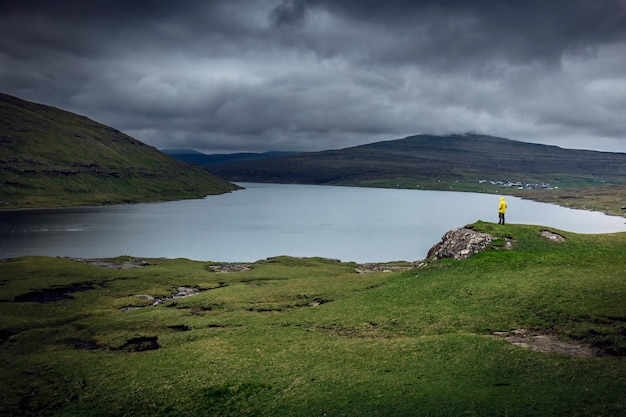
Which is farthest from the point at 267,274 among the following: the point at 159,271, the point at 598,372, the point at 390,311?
the point at 598,372

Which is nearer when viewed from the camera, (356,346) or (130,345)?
(356,346)

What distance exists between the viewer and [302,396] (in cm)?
2730

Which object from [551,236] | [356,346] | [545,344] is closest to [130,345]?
[356,346]

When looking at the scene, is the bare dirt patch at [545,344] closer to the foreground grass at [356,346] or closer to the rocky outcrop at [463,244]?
the foreground grass at [356,346]

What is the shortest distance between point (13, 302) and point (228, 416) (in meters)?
47.9

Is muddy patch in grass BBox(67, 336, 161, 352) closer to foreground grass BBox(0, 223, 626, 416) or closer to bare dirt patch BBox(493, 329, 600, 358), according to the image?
foreground grass BBox(0, 223, 626, 416)

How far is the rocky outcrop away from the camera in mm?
52719

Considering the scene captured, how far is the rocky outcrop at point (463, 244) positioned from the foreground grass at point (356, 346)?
69.2 inches

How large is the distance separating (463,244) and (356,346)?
979 inches

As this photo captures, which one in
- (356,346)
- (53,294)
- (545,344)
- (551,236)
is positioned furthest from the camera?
(53,294)

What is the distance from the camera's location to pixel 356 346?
3550 centimetres

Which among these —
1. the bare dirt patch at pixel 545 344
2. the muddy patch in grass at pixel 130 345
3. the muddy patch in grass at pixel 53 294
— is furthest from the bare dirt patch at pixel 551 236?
the muddy patch in grass at pixel 53 294

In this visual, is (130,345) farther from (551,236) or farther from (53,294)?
(551,236)

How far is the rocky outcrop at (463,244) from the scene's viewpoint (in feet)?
173
